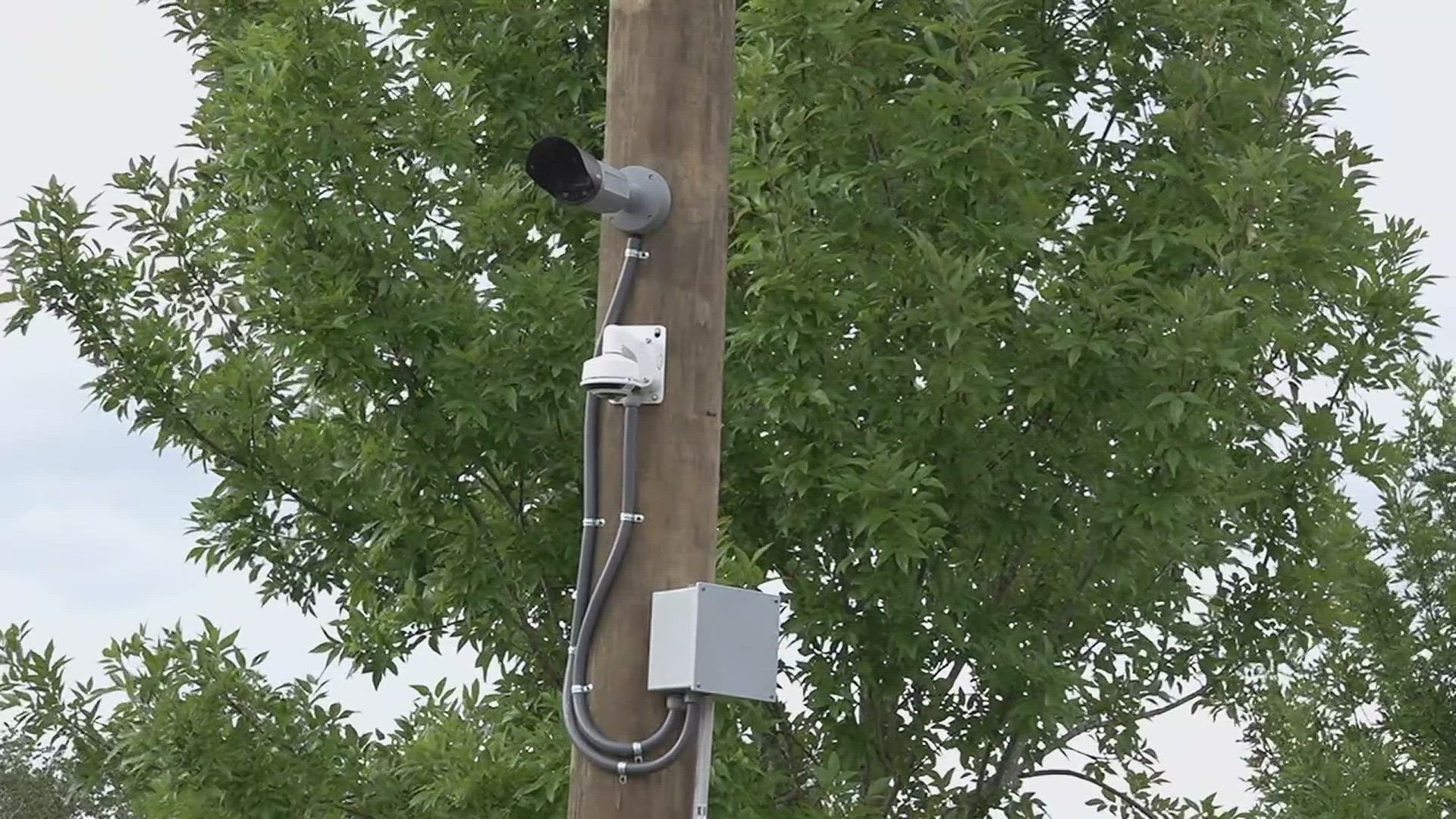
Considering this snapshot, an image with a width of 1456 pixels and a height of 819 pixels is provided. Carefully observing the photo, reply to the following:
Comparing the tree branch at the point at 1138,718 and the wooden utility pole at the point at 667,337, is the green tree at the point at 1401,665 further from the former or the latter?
the wooden utility pole at the point at 667,337

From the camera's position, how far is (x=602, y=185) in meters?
5.78

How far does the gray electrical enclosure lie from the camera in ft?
18.1

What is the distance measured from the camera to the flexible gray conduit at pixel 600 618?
5621mm

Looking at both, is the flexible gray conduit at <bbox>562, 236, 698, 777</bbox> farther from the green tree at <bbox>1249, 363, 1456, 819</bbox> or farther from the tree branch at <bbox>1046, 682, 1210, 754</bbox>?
the green tree at <bbox>1249, 363, 1456, 819</bbox>

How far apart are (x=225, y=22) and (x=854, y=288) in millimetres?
4265

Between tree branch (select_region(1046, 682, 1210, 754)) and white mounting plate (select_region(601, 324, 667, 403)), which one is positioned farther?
tree branch (select_region(1046, 682, 1210, 754))

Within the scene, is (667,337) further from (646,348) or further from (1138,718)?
(1138,718)

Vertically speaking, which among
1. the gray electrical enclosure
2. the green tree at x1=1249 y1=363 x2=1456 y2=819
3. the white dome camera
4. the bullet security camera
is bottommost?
the gray electrical enclosure

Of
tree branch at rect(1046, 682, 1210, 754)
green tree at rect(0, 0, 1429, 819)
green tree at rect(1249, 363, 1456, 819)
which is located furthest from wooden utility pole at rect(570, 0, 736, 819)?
green tree at rect(1249, 363, 1456, 819)

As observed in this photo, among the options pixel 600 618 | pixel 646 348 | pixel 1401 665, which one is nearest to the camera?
pixel 600 618

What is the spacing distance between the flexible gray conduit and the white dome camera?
5 centimetres

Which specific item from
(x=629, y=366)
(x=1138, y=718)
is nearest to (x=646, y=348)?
(x=629, y=366)

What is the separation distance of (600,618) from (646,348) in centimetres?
84

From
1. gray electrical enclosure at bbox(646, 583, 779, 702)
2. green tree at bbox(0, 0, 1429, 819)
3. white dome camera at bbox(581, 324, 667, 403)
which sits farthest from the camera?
green tree at bbox(0, 0, 1429, 819)
